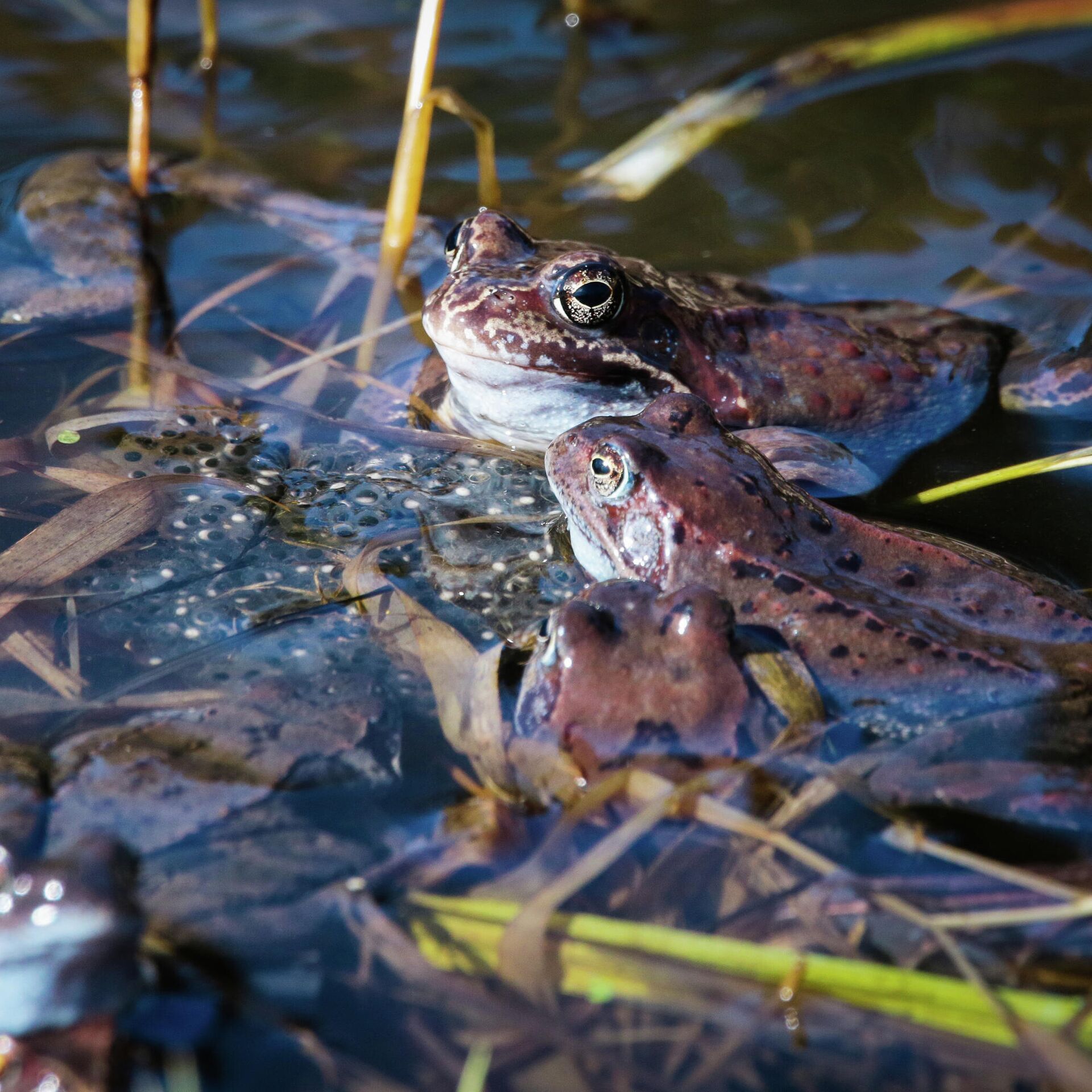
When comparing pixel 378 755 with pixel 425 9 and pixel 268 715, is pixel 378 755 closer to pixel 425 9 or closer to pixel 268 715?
pixel 268 715

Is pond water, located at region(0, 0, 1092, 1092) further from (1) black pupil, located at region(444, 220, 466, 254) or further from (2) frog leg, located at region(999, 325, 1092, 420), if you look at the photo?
(1) black pupil, located at region(444, 220, 466, 254)

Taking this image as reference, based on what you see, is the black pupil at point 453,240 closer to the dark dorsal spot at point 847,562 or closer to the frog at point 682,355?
the frog at point 682,355

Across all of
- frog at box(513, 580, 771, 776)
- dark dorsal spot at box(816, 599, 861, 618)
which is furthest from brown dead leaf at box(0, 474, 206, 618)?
dark dorsal spot at box(816, 599, 861, 618)

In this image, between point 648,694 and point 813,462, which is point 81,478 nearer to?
point 648,694

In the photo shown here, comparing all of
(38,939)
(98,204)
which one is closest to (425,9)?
(98,204)

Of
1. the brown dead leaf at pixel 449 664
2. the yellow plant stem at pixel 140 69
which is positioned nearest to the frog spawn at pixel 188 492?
the brown dead leaf at pixel 449 664

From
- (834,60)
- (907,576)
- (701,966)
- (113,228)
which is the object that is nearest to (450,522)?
(907,576)
